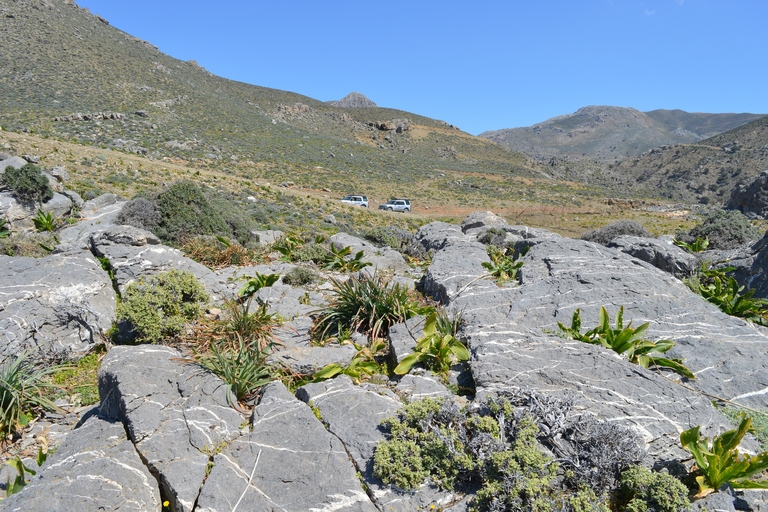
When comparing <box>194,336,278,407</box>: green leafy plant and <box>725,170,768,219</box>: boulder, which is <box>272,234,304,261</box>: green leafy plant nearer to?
<box>194,336,278,407</box>: green leafy plant

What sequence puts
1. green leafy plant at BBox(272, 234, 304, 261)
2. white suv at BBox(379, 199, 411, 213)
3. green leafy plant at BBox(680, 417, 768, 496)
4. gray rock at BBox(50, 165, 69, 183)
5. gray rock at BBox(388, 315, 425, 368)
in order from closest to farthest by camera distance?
green leafy plant at BBox(680, 417, 768, 496), gray rock at BBox(388, 315, 425, 368), green leafy plant at BBox(272, 234, 304, 261), gray rock at BBox(50, 165, 69, 183), white suv at BBox(379, 199, 411, 213)

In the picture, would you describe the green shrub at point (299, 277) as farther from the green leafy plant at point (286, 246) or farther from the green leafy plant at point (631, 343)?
the green leafy plant at point (631, 343)

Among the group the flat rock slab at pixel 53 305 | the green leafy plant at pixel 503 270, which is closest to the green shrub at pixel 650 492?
the green leafy plant at pixel 503 270

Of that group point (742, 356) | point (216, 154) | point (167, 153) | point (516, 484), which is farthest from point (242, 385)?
point (216, 154)

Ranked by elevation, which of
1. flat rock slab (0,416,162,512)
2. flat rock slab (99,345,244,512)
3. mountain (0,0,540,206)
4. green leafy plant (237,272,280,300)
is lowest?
flat rock slab (0,416,162,512)

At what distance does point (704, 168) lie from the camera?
252 ft

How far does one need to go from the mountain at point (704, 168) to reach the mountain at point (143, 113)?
2522 cm

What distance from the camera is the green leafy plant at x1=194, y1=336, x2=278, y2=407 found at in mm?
4117

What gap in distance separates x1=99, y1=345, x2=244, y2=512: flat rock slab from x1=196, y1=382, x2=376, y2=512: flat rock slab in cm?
16

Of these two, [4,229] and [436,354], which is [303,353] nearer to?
[436,354]

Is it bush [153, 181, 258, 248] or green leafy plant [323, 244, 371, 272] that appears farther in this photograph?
bush [153, 181, 258, 248]

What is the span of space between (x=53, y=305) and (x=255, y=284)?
8.73ft

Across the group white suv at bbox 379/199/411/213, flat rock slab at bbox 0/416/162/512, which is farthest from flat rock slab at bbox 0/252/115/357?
white suv at bbox 379/199/411/213

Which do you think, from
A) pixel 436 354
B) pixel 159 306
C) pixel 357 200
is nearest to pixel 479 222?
pixel 436 354
